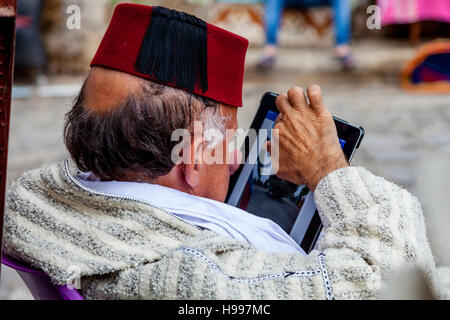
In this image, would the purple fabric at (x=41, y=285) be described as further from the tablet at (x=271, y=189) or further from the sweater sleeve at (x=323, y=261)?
the tablet at (x=271, y=189)

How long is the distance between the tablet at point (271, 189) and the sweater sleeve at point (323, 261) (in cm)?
15

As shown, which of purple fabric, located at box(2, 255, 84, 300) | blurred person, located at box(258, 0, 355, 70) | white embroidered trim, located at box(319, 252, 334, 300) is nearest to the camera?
white embroidered trim, located at box(319, 252, 334, 300)

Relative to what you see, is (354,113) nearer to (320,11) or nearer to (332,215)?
(320,11)

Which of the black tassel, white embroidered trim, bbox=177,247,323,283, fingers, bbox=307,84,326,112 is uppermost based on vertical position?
the black tassel

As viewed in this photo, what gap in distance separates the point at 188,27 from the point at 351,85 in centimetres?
447

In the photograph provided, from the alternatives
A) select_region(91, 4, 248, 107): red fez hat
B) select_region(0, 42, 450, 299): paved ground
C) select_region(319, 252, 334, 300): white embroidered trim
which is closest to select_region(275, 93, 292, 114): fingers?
select_region(91, 4, 248, 107): red fez hat

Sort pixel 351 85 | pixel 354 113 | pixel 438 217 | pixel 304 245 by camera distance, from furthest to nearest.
A: pixel 351 85 → pixel 354 113 → pixel 438 217 → pixel 304 245

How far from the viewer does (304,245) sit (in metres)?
1.11

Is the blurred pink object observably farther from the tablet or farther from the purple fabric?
the purple fabric

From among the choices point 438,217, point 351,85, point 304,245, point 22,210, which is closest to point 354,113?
point 351,85

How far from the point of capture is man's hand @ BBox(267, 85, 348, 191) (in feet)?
3.26

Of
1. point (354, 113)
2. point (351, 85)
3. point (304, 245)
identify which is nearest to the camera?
point (304, 245)

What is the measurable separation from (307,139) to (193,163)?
0.22m

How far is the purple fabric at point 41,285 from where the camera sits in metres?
0.93
